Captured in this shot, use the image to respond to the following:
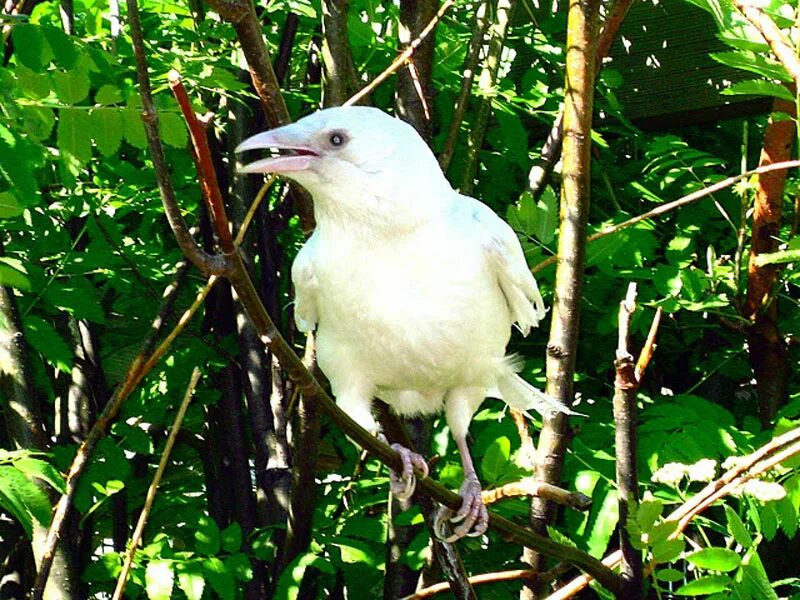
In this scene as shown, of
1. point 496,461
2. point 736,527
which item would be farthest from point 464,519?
point 736,527

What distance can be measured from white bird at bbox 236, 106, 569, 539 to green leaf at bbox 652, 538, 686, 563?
488 mm

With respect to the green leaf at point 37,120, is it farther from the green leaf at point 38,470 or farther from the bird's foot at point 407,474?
the bird's foot at point 407,474

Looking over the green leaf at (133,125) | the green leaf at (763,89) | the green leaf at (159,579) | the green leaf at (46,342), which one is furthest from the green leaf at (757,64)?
the green leaf at (46,342)

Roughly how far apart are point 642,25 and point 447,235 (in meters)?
1.89

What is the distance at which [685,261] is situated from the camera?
344 cm

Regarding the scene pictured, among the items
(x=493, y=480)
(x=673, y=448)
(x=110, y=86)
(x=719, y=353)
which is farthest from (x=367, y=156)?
(x=719, y=353)

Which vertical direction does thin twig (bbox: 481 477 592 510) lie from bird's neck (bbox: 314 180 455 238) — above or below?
below

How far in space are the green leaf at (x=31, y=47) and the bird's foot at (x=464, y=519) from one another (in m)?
1.26

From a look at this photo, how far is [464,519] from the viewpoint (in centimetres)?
271

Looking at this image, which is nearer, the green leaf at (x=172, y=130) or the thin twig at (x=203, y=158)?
the thin twig at (x=203, y=158)

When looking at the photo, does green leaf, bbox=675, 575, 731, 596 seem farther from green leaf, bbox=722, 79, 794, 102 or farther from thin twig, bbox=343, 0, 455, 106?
thin twig, bbox=343, 0, 455, 106

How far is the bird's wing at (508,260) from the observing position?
279 centimetres

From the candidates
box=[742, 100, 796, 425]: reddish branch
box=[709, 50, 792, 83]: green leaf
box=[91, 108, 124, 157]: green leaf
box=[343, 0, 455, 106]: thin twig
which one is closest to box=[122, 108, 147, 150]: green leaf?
box=[91, 108, 124, 157]: green leaf

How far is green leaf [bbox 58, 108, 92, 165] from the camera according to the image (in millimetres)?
2373
